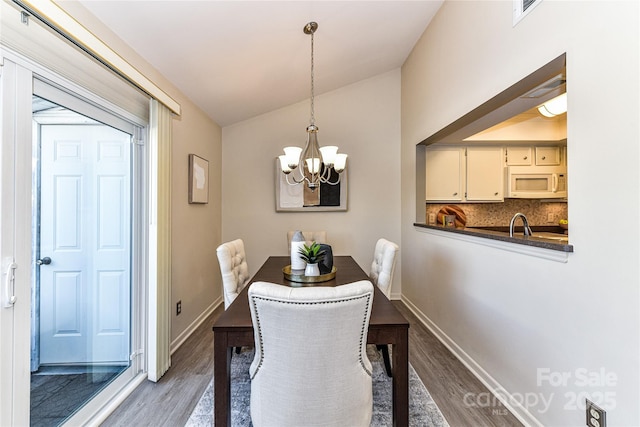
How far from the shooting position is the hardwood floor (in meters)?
1.69

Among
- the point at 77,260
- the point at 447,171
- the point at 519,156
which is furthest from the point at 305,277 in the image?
the point at 519,156

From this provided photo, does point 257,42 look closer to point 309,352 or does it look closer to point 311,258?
point 311,258

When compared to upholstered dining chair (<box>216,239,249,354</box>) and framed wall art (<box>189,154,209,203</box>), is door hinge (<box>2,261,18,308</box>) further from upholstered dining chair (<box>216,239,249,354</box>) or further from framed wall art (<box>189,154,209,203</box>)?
framed wall art (<box>189,154,209,203</box>)

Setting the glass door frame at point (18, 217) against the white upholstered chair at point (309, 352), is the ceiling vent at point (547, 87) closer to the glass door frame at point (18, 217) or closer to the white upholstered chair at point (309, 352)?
the white upholstered chair at point (309, 352)

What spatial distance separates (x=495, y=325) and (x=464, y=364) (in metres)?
0.57

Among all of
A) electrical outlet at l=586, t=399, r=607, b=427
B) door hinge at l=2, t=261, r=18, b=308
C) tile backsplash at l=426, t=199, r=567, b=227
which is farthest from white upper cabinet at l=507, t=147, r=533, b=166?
door hinge at l=2, t=261, r=18, b=308

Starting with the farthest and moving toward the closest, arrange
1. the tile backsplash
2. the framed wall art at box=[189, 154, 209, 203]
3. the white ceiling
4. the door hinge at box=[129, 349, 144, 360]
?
the tile backsplash
the framed wall art at box=[189, 154, 209, 203]
the door hinge at box=[129, 349, 144, 360]
the white ceiling

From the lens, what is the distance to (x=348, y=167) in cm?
394

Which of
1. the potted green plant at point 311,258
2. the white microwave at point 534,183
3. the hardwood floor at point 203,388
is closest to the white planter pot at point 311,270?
the potted green plant at point 311,258

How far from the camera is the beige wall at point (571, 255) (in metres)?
1.11

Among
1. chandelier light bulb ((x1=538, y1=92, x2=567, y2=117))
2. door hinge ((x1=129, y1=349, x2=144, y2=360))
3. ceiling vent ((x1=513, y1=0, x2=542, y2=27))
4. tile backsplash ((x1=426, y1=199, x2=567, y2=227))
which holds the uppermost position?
ceiling vent ((x1=513, y1=0, x2=542, y2=27))

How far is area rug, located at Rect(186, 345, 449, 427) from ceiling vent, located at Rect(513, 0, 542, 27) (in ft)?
7.95

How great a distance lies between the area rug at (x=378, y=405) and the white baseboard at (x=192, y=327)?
2.31ft

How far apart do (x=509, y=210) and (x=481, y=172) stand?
0.86m
